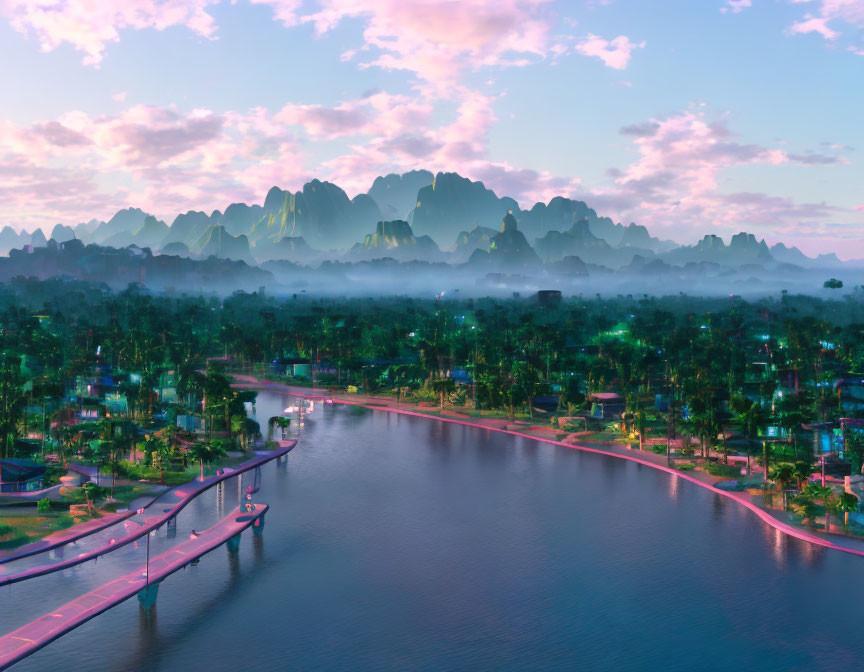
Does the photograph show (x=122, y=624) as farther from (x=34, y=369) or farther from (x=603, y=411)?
(x=34, y=369)

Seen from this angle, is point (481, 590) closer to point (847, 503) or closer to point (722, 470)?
point (847, 503)

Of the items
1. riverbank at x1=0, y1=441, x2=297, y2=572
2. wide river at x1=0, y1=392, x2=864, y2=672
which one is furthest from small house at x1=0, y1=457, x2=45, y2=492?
wide river at x1=0, y1=392, x2=864, y2=672

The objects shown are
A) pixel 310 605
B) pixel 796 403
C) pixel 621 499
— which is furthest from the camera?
pixel 796 403

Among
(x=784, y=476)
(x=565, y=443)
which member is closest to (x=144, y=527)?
(x=784, y=476)

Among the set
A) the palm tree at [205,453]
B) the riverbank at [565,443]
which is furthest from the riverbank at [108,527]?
the riverbank at [565,443]

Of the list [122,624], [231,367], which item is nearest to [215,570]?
[122,624]

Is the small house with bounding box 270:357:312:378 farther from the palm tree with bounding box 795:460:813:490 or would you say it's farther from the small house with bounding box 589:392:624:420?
the palm tree with bounding box 795:460:813:490
